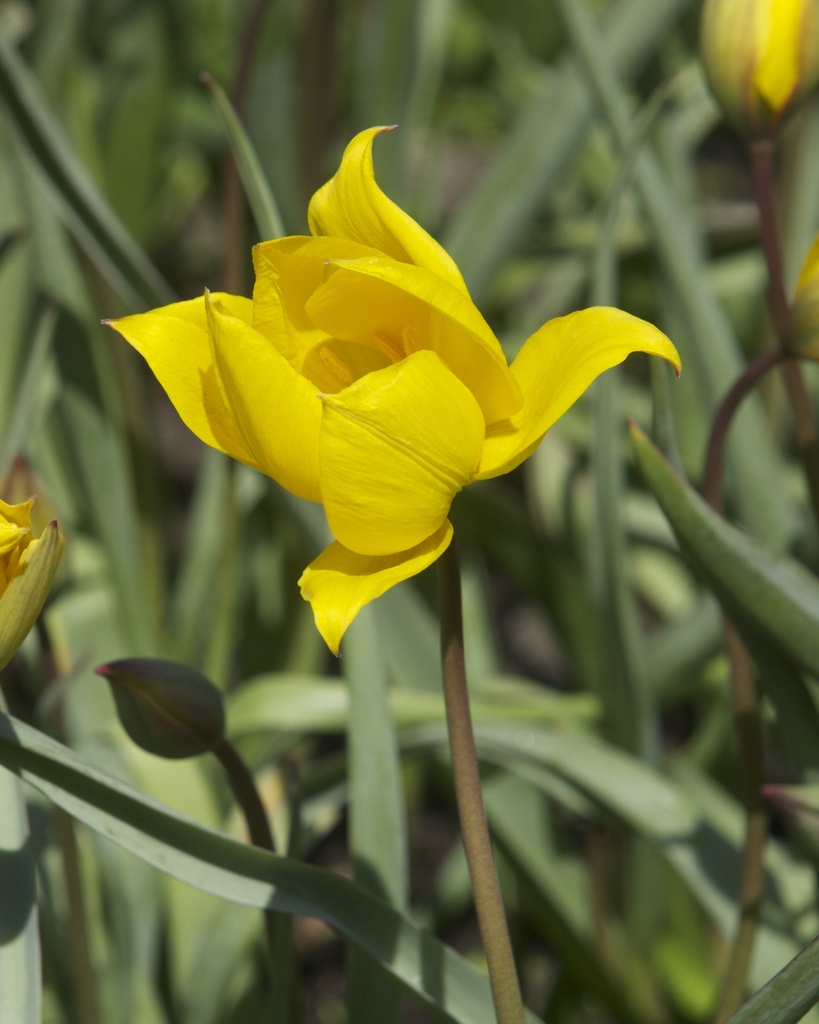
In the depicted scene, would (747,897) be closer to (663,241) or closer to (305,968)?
(663,241)

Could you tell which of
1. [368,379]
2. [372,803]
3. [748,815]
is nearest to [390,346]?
[368,379]

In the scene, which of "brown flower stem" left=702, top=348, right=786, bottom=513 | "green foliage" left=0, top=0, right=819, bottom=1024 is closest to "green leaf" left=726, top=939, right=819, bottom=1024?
"green foliage" left=0, top=0, right=819, bottom=1024

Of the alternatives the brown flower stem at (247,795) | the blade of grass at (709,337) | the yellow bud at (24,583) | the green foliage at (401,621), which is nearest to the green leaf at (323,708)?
the green foliage at (401,621)

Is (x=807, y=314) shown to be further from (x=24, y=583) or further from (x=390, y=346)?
(x=24, y=583)

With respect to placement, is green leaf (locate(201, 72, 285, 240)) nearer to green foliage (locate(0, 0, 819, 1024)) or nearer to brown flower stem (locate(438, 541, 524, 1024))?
green foliage (locate(0, 0, 819, 1024))

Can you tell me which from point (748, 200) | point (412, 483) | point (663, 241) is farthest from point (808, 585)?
point (748, 200)

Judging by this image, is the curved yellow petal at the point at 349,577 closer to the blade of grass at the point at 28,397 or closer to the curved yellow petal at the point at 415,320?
the curved yellow petal at the point at 415,320
